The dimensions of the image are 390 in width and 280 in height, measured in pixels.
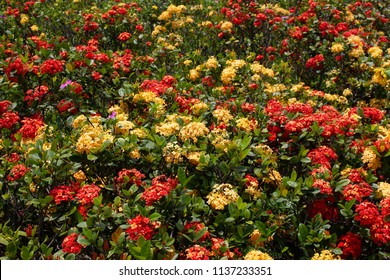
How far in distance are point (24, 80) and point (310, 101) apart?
2863 millimetres

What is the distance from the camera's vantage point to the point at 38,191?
304 centimetres

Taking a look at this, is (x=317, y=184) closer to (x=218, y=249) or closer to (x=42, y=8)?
(x=218, y=249)

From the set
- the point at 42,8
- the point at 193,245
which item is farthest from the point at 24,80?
the point at 42,8

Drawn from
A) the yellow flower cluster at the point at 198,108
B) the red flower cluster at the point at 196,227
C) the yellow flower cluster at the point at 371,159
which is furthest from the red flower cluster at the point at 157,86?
the yellow flower cluster at the point at 371,159

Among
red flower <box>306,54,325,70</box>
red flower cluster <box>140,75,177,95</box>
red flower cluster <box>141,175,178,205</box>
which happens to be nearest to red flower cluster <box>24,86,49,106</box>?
red flower cluster <box>140,75,177,95</box>

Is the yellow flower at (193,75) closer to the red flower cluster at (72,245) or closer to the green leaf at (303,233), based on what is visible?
the green leaf at (303,233)

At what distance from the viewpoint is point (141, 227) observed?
254 cm

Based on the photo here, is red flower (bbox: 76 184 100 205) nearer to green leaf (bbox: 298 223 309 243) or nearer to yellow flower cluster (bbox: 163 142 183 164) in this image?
yellow flower cluster (bbox: 163 142 183 164)

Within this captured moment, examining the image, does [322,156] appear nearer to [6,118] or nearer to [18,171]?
[18,171]

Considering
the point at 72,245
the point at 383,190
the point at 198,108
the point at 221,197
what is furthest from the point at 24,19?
→ the point at 383,190

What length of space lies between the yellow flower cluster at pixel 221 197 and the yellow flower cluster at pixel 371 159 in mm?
1050

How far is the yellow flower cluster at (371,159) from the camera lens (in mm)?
3180

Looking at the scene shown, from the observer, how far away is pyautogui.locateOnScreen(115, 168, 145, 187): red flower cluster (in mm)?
2984

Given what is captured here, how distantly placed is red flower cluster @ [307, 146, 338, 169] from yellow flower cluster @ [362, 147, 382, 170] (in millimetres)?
209
